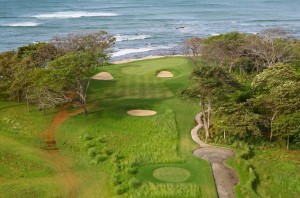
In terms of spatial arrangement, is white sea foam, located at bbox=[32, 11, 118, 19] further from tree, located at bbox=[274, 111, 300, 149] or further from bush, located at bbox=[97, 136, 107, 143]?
tree, located at bbox=[274, 111, 300, 149]

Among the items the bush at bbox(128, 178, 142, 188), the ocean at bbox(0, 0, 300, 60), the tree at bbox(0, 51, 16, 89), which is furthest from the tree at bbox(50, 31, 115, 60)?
the ocean at bbox(0, 0, 300, 60)

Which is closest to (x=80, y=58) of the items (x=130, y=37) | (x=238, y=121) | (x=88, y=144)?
(x=88, y=144)

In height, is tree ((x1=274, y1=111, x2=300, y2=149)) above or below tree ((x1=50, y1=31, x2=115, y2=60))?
below

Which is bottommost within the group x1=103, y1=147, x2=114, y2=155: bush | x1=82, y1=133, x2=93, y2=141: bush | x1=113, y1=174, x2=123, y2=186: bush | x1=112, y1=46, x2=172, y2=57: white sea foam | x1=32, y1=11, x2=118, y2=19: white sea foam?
x1=113, y1=174, x2=123, y2=186: bush

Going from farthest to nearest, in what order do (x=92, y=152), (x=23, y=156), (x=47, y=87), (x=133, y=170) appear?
(x=47, y=87), (x=92, y=152), (x=23, y=156), (x=133, y=170)

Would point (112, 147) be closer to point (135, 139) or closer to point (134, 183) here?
point (135, 139)

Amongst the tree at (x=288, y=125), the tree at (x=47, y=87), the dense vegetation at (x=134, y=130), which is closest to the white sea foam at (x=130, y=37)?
the dense vegetation at (x=134, y=130)

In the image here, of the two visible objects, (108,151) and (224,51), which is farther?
(224,51)

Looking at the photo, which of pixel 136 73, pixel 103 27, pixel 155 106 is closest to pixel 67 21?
pixel 103 27
